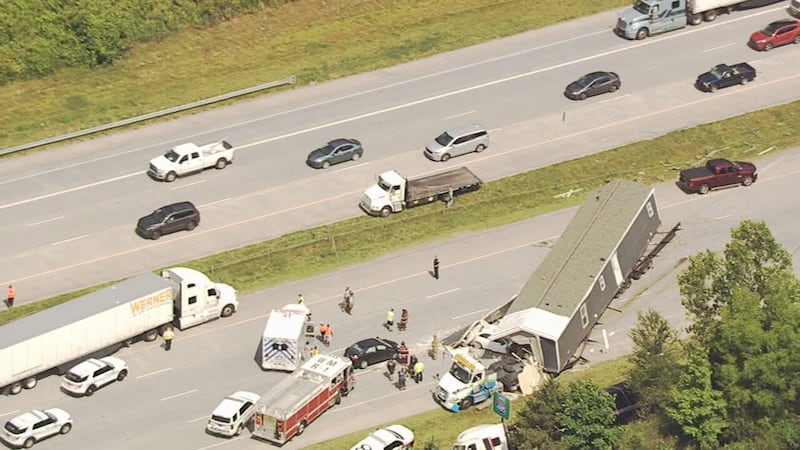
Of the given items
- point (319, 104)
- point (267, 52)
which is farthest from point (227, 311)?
point (267, 52)

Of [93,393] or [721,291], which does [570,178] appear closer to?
[721,291]

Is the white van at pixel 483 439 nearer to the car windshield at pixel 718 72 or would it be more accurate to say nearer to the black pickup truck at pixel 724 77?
the black pickup truck at pixel 724 77

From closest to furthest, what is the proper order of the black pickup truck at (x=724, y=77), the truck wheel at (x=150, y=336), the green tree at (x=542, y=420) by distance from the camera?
the green tree at (x=542, y=420) < the truck wheel at (x=150, y=336) < the black pickup truck at (x=724, y=77)

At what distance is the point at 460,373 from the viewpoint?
278ft

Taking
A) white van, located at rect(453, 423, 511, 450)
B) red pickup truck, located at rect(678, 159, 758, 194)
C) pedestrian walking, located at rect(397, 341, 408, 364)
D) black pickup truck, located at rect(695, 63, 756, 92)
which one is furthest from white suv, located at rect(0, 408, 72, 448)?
black pickup truck, located at rect(695, 63, 756, 92)

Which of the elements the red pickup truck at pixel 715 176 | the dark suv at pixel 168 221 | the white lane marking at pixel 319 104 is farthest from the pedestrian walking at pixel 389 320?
the white lane marking at pixel 319 104

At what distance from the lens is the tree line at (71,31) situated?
115688 millimetres

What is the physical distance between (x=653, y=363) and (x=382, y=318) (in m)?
18.2

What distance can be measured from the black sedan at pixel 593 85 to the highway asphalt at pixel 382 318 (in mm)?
12413

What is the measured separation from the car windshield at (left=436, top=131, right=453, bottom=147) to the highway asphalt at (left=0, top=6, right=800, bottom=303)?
164cm

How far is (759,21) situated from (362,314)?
48.4m

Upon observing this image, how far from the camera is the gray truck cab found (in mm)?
118625

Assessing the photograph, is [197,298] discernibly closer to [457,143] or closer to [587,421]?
[457,143]

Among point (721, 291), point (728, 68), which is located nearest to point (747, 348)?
point (721, 291)
